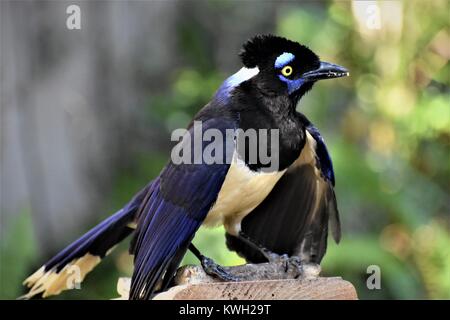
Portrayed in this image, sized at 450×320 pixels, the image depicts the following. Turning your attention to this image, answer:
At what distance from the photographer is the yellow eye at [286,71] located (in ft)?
11.2

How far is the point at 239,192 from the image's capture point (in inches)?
133

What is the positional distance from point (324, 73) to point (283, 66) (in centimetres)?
18

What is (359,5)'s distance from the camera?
5.70 m

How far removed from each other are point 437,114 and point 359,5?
1.01 meters

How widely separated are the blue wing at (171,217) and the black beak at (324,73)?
42 centimetres

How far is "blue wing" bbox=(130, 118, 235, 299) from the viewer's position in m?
2.99

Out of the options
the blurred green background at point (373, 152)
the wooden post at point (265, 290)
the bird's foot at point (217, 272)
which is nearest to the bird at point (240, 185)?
the bird's foot at point (217, 272)

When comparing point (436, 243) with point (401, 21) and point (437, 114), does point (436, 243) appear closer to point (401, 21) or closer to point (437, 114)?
point (437, 114)

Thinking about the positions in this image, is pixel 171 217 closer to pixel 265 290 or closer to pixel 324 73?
pixel 265 290

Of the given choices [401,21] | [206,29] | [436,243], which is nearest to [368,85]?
[401,21]
